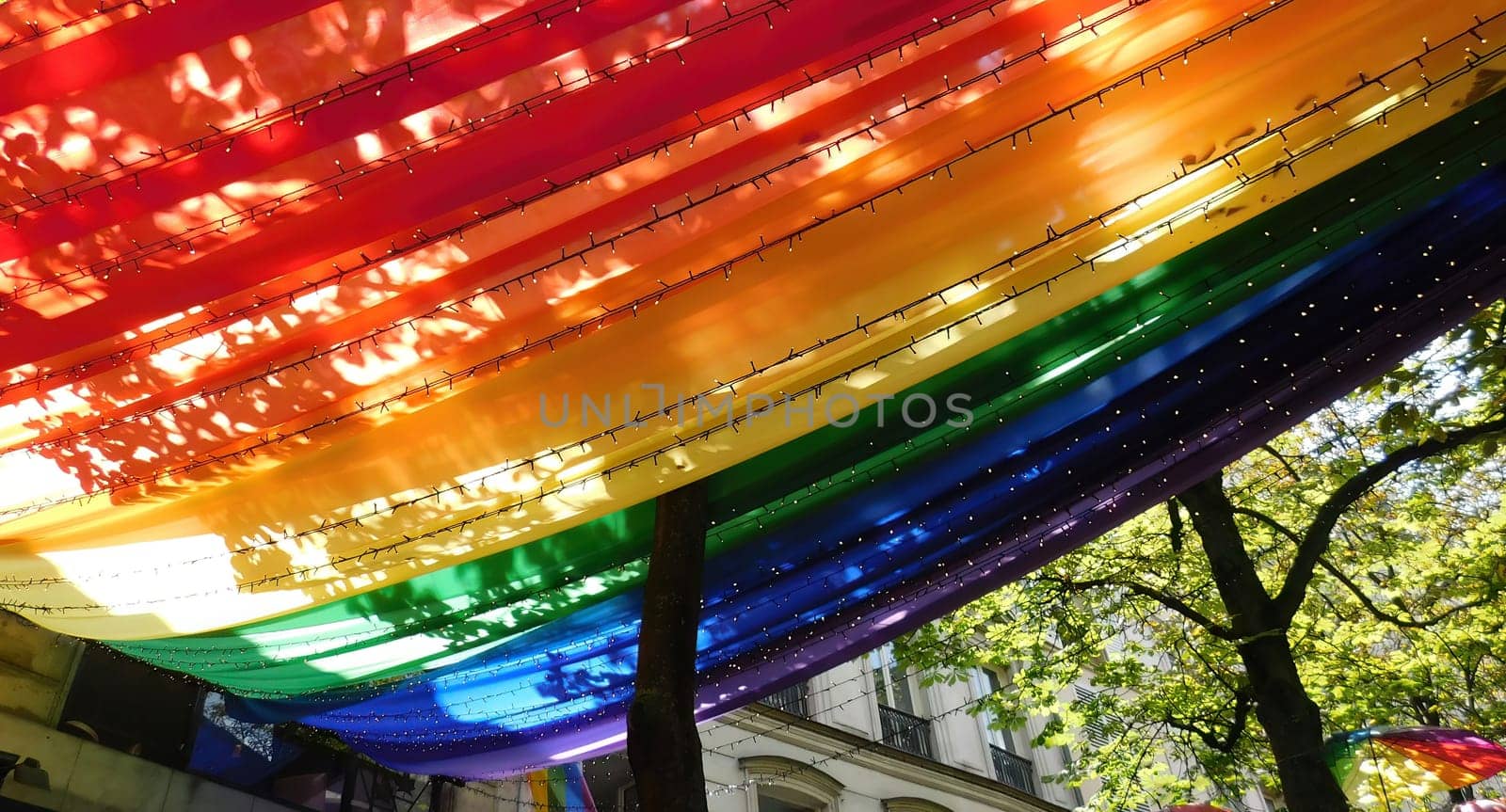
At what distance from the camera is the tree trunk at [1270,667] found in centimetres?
632

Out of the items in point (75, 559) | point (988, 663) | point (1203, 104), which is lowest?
point (75, 559)

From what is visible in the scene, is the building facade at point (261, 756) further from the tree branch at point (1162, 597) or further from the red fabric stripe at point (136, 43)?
the red fabric stripe at point (136, 43)

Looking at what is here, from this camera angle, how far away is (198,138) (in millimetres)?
2396

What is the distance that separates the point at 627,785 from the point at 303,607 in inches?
280

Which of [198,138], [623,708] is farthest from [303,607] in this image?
[198,138]

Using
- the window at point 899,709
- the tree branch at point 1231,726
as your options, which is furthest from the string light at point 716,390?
the window at point 899,709

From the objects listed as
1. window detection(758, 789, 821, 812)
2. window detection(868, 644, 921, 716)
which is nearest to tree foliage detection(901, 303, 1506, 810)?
window detection(758, 789, 821, 812)

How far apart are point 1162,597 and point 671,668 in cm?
626

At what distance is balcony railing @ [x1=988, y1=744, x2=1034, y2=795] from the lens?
15328 millimetres

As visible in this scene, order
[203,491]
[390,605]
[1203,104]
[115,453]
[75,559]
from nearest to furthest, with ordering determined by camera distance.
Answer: [1203,104], [115,453], [203,491], [75,559], [390,605]

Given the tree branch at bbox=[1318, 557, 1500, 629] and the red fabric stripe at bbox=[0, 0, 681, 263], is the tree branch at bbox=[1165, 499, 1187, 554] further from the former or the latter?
the red fabric stripe at bbox=[0, 0, 681, 263]

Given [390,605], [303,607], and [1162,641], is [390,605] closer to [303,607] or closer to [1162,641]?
[303,607]

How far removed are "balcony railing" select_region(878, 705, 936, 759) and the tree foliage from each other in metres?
3.25

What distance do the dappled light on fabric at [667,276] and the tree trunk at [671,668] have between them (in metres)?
0.24
